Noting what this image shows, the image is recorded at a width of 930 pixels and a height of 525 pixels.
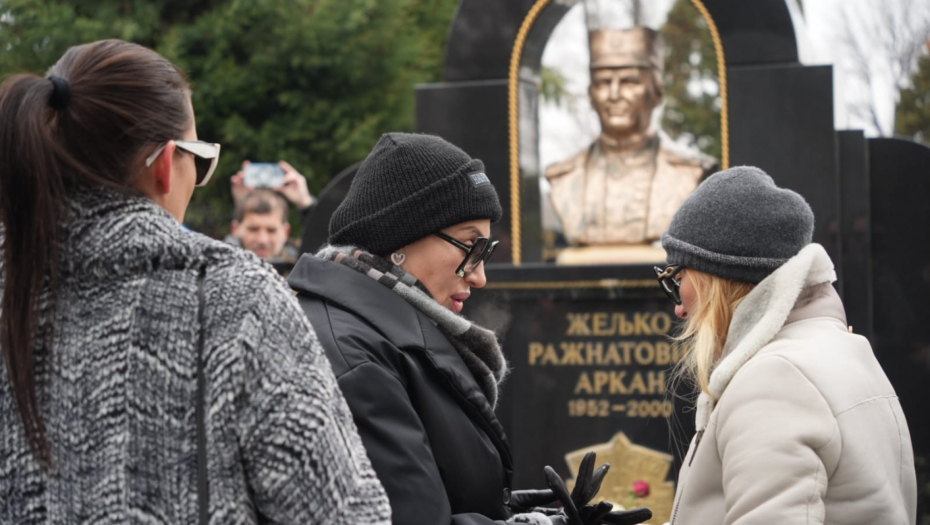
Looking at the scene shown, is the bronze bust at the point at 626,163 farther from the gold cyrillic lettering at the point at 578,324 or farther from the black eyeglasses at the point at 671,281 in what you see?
the black eyeglasses at the point at 671,281

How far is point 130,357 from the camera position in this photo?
1.52m

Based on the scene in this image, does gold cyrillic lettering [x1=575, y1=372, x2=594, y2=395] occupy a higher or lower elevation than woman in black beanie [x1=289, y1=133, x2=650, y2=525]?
lower

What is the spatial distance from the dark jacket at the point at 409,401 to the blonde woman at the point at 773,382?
16.1 inches

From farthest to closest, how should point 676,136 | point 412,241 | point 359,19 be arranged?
point 676,136
point 359,19
point 412,241

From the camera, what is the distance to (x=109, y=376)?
1522 millimetres

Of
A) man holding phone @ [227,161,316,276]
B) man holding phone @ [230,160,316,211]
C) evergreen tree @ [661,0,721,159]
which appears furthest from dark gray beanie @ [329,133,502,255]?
evergreen tree @ [661,0,721,159]

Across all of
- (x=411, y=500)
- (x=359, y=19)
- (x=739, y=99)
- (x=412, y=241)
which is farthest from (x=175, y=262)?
(x=359, y=19)

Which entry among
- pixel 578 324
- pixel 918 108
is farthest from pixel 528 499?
pixel 918 108

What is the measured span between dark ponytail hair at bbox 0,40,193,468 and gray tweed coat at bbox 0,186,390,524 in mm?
24

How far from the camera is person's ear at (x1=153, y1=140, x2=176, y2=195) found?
64.9 inches

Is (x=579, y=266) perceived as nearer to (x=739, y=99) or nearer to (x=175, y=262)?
(x=739, y=99)

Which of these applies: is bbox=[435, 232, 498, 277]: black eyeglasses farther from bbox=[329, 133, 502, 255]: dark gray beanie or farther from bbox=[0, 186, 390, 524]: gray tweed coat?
bbox=[0, 186, 390, 524]: gray tweed coat

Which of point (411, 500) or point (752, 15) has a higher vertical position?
point (752, 15)

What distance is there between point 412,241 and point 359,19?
10243mm
